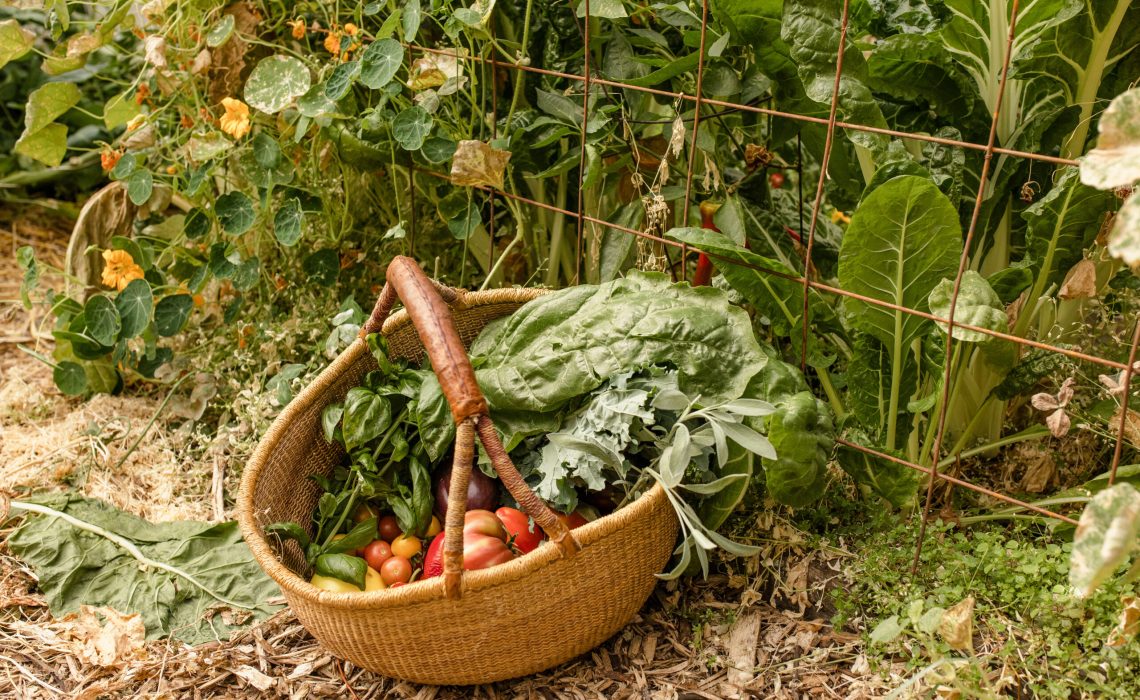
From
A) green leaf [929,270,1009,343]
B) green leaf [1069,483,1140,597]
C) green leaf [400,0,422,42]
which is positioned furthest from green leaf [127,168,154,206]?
green leaf [1069,483,1140,597]

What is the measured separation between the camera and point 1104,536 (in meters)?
1.04

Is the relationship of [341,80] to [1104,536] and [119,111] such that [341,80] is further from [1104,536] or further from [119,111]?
[1104,536]

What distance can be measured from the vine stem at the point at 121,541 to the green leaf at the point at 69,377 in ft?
1.20

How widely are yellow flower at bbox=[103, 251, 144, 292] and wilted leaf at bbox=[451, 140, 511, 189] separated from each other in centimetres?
84

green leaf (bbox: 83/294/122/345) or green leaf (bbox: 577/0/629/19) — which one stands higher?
green leaf (bbox: 577/0/629/19)

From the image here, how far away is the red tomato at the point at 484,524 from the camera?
1524mm

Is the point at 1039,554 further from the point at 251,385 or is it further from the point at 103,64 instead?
the point at 103,64

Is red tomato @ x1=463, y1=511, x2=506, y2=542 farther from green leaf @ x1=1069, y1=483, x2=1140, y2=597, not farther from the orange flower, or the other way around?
the orange flower

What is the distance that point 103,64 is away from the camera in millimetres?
3285

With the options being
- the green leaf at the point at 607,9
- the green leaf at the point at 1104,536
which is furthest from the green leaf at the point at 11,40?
the green leaf at the point at 1104,536

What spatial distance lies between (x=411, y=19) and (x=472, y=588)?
1101mm

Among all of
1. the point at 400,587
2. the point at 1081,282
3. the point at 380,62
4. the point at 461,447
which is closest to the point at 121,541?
the point at 400,587

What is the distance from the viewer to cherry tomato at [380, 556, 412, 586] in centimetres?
160

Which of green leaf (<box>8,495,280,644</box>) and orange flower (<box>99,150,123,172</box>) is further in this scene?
orange flower (<box>99,150,123,172</box>)
